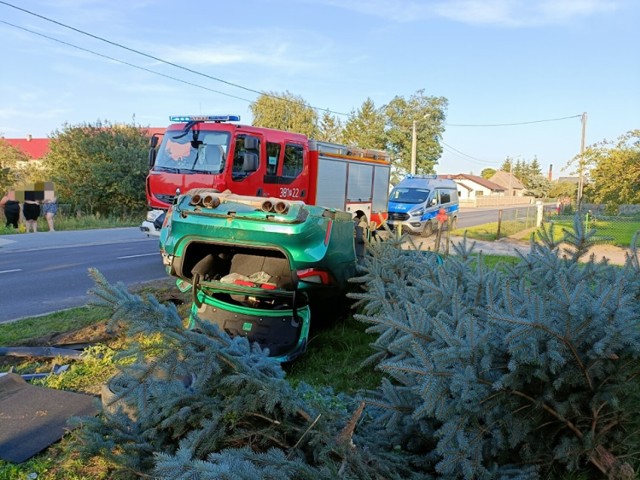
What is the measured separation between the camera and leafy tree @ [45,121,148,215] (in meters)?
25.1

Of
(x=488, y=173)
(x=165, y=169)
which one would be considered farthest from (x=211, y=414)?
(x=488, y=173)

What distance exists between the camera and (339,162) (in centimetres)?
1487

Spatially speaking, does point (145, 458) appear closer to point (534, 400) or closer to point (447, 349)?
→ point (447, 349)

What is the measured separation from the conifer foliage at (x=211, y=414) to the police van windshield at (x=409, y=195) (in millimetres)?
20374

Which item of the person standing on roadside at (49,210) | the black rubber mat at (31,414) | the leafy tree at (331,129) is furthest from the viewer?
the leafy tree at (331,129)

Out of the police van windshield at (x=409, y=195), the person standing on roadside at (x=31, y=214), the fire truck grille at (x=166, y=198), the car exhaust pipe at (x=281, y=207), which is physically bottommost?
the person standing on roadside at (x=31, y=214)

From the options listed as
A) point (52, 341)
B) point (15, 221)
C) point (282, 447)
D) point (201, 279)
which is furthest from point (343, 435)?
point (15, 221)

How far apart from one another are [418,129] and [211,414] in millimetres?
54772

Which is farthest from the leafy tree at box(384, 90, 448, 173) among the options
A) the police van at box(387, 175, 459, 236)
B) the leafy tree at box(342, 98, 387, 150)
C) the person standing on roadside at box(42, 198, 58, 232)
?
the person standing on roadside at box(42, 198, 58, 232)

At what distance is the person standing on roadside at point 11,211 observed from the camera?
1930 cm

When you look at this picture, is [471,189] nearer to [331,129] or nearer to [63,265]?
[331,129]

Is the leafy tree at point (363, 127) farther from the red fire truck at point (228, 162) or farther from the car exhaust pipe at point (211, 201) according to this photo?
the car exhaust pipe at point (211, 201)

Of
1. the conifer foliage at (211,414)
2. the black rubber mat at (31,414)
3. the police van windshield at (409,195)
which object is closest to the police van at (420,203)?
the police van windshield at (409,195)

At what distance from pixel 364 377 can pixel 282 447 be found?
2198 millimetres
